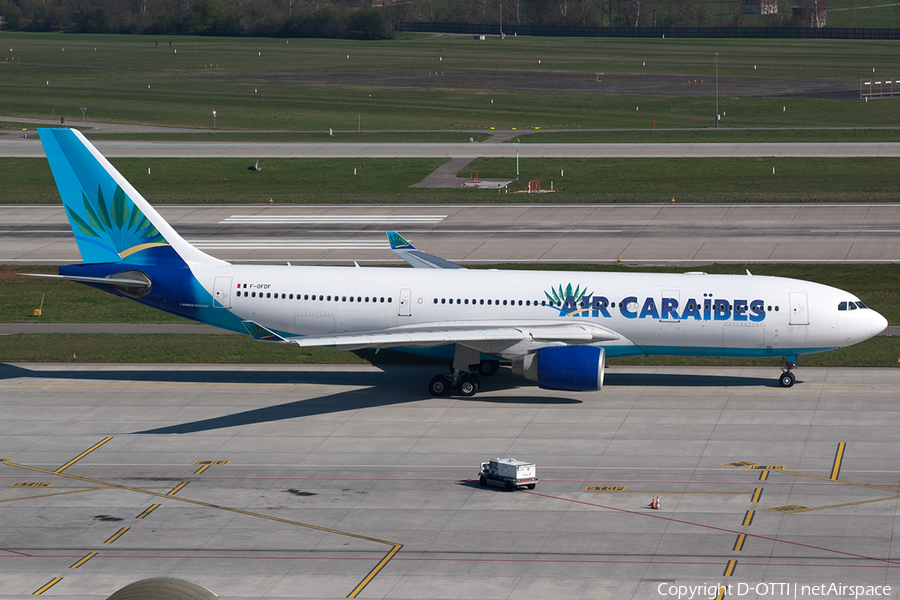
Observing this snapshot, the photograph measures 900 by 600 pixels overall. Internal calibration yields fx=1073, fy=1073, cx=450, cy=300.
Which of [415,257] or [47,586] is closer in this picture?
[47,586]

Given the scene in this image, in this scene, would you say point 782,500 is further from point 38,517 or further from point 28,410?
point 28,410

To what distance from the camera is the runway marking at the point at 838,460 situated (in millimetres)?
31641

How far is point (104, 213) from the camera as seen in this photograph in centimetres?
4266

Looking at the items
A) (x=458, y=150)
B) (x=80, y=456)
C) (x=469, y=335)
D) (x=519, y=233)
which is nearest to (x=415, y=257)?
(x=469, y=335)

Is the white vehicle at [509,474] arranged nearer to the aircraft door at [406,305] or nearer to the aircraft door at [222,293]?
the aircraft door at [406,305]

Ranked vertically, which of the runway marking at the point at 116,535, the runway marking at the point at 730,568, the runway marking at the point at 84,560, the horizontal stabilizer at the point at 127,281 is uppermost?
the horizontal stabilizer at the point at 127,281

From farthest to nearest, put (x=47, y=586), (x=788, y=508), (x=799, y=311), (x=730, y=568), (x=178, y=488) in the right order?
(x=799, y=311) → (x=178, y=488) → (x=788, y=508) → (x=730, y=568) → (x=47, y=586)

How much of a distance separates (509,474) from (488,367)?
13257mm

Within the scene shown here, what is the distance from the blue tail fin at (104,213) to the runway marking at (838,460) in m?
24.6

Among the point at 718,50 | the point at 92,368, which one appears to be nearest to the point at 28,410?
the point at 92,368

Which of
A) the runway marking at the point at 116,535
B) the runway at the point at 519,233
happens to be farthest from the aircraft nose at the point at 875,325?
the runway marking at the point at 116,535

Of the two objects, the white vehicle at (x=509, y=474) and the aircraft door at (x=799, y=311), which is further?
the aircraft door at (x=799, y=311)

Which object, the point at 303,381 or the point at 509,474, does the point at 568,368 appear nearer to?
the point at 509,474

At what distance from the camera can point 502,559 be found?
2636cm
